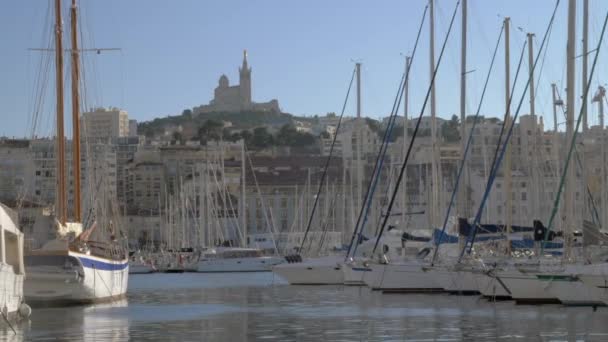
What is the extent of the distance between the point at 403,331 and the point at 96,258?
12.9 m

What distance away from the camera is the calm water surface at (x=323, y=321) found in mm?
26453

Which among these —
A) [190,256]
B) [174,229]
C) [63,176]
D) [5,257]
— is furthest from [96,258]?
[174,229]

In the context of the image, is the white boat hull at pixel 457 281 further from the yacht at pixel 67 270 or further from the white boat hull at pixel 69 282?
the white boat hull at pixel 69 282

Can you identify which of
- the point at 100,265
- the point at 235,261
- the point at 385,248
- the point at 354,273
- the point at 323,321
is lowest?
the point at 235,261

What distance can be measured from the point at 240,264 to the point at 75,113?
169ft

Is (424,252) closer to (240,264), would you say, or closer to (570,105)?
(570,105)

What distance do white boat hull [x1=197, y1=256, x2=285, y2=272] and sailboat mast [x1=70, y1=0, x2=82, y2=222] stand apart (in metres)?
50.0

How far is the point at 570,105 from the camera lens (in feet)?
110

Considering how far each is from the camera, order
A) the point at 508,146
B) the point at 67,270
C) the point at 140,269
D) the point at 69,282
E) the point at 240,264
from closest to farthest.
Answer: the point at 67,270 → the point at 69,282 → the point at 508,146 → the point at 240,264 → the point at 140,269

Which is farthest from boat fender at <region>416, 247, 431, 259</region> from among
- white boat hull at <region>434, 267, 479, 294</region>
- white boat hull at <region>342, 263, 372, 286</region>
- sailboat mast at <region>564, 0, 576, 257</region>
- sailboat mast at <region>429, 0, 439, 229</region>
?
sailboat mast at <region>564, 0, 576, 257</region>

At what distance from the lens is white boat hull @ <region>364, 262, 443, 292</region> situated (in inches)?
1703

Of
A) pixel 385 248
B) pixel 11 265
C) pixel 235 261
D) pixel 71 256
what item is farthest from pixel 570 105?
pixel 235 261

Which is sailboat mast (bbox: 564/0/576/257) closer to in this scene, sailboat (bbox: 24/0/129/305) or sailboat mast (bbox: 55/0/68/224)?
sailboat (bbox: 24/0/129/305)

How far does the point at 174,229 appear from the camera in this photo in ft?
393
